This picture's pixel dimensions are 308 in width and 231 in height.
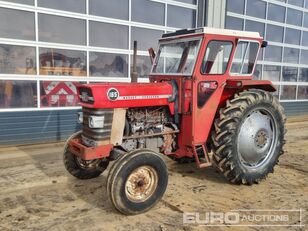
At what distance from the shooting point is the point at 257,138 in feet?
15.1

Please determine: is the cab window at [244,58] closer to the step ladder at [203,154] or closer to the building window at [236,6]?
the step ladder at [203,154]

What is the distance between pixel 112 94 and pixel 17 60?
157 inches

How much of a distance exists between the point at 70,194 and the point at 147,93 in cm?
169

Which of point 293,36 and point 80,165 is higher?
point 293,36

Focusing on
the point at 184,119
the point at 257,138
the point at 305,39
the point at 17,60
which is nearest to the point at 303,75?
the point at 305,39

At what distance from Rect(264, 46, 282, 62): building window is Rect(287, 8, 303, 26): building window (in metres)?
1.31

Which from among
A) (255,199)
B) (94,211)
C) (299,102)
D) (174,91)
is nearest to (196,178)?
(255,199)

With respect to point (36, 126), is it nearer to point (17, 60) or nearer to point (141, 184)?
point (17, 60)

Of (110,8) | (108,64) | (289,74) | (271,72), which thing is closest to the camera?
(110,8)

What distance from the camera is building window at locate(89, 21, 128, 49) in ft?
25.0

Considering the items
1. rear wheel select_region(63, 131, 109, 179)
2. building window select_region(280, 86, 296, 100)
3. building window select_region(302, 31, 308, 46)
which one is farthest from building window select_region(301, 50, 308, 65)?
Result: rear wheel select_region(63, 131, 109, 179)

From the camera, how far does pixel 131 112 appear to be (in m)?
4.02

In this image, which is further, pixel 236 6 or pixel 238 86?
pixel 236 6

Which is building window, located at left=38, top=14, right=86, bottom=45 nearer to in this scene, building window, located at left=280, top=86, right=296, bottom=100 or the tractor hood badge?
the tractor hood badge
